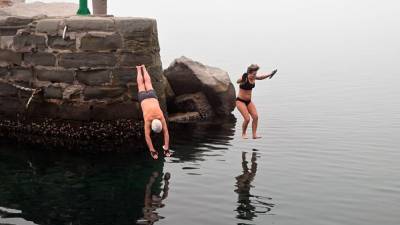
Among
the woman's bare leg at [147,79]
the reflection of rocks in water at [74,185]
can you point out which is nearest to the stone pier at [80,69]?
the woman's bare leg at [147,79]

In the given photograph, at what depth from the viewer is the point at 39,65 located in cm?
1496

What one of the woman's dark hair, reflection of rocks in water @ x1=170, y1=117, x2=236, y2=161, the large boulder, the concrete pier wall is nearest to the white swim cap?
the concrete pier wall

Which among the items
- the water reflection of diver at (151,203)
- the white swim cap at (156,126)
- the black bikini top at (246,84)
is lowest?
the water reflection of diver at (151,203)

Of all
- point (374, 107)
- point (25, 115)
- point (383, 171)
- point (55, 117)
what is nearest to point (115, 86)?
point (55, 117)

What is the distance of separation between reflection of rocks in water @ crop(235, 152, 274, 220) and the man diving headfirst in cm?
212

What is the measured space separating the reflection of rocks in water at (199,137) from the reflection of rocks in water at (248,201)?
2624 mm

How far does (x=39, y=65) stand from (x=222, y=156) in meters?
6.63

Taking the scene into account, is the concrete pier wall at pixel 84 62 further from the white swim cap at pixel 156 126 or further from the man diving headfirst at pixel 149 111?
the white swim cap at pixel 156 126

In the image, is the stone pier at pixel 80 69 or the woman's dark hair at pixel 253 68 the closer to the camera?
the stone pier at pixel 80 69

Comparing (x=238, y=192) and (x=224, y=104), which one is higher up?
(x=224, y=104)

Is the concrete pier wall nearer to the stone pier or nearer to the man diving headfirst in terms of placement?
the stone pier

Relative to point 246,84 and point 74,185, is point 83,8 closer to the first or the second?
point 246,84

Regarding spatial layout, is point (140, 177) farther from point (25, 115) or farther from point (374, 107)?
point (374, 107)

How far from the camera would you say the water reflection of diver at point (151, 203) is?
9.81m
